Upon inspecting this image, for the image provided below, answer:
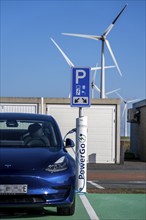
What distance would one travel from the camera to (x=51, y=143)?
7.95 meters

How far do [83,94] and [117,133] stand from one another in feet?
49.6

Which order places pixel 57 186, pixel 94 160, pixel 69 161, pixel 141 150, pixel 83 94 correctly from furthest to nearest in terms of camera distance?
pixel 141 150 → pixel 94 160 → pixel 83 94 → pixel 69 161 → pixel 57 186

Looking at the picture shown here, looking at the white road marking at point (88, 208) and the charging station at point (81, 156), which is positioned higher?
the charging station at point (81, 156)

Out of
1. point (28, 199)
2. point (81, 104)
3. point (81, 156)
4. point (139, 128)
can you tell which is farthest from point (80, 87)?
point (139, 128)

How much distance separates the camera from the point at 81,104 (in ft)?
33.6

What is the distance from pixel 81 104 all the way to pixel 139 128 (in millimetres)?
22789

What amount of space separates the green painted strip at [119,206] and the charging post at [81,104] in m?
0.43

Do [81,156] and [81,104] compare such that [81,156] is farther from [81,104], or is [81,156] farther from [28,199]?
[28,199]

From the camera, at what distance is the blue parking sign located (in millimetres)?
10258

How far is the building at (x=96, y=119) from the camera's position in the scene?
82.1 ft

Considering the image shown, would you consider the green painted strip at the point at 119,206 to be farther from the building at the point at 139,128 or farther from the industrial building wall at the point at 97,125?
the building at the point at 139,128

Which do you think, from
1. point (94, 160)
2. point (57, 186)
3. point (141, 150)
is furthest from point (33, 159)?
point (141, 150)

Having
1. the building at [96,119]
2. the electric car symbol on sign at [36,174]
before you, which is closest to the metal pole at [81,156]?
the electric car symbol on sign at [36,174]

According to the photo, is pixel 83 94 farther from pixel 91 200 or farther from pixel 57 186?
pixel 57 186
